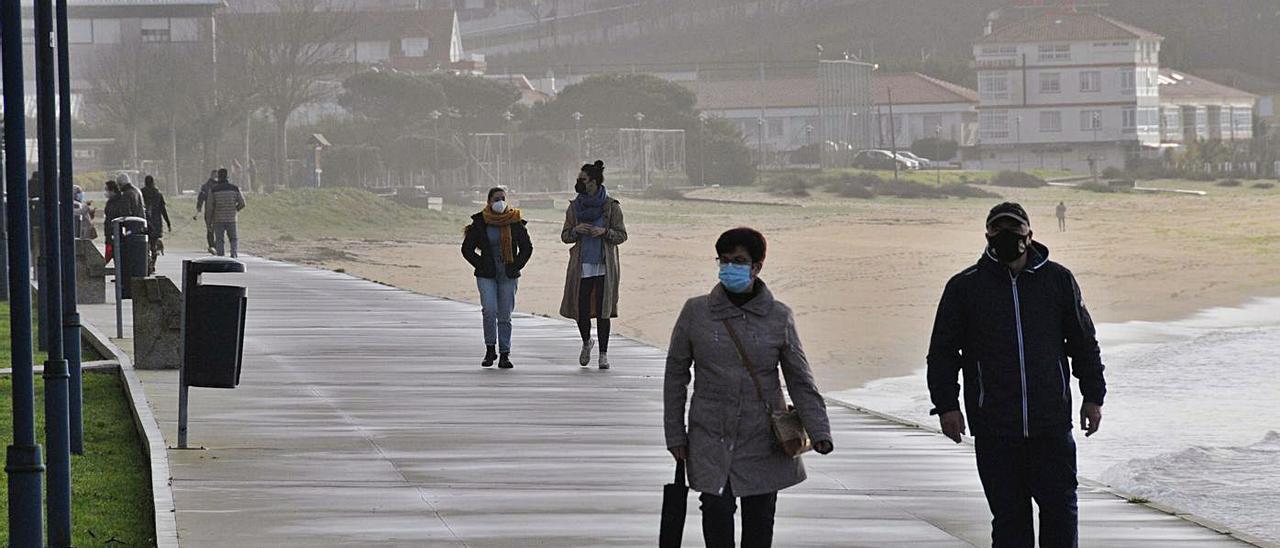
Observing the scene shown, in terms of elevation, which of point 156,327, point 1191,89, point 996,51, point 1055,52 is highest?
point 996,51

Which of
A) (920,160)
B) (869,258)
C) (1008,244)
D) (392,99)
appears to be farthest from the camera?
(920,160)

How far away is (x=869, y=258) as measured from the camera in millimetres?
72438

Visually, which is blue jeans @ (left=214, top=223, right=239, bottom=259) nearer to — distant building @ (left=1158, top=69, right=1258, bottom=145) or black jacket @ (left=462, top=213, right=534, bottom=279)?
black jacket @ (left=462, top=213, right=534, bottom=279)

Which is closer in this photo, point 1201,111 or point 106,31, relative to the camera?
point 106,31

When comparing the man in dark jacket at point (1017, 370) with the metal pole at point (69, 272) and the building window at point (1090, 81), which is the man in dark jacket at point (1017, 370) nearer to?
the metal pole at point (69, 272)

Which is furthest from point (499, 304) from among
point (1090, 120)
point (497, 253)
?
point (1090, 120)

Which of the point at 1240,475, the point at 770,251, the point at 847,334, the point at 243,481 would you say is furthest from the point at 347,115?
the point at 243,481

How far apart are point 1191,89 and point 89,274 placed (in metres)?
141

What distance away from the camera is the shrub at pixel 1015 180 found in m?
116

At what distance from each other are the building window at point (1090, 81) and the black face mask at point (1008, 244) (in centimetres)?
14428

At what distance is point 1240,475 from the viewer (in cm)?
2153

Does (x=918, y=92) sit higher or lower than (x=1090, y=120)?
higher

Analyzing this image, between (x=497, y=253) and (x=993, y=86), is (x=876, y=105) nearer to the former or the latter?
(x=993, y=86)

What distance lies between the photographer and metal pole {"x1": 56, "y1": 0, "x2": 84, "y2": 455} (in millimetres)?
11875
